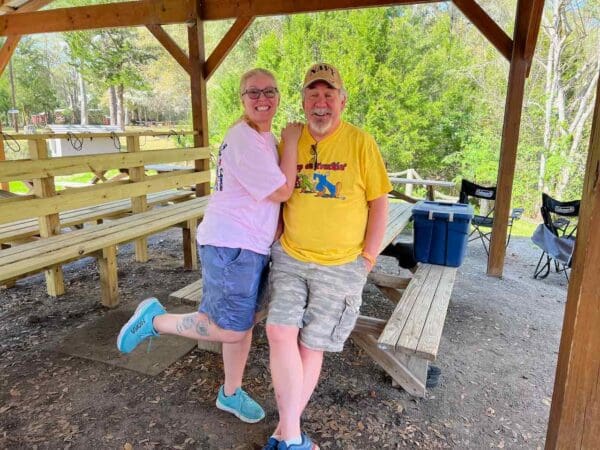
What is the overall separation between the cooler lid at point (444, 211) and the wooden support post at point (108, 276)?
7.98ft

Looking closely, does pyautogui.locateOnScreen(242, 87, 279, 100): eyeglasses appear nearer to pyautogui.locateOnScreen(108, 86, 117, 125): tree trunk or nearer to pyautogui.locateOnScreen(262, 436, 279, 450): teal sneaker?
pyautogui.locateOnScreen(262, 436, 279, 450): teal sneaker

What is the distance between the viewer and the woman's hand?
1.85 metres

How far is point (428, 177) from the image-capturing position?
1205 centimetres

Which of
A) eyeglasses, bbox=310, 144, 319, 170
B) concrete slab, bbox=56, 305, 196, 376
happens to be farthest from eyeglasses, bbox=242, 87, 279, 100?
concrete slab, bbox=56, 305, 196, 376

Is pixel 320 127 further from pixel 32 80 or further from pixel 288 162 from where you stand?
pixel 32 80

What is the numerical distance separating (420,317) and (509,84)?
3090 mm

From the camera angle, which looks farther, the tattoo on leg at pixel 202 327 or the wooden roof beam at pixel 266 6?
the wooden roof beam at pixel 266 6

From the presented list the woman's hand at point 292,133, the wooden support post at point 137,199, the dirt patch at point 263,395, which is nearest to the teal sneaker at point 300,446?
the dirt patch at point 263,395

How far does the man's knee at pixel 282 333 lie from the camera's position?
68.8 inches

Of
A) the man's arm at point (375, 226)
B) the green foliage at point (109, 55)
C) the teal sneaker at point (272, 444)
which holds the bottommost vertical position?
the teal sneaker at point (272, 444)

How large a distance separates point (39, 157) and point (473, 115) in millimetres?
10755

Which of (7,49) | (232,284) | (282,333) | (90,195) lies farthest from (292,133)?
(7,49)

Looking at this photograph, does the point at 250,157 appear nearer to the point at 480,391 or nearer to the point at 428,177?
the point at 480,391

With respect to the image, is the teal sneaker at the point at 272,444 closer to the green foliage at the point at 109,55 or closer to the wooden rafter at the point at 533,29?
the wooden rafter at the point at 533,29
